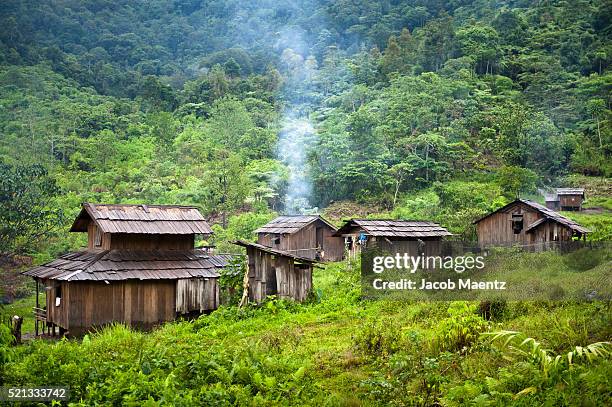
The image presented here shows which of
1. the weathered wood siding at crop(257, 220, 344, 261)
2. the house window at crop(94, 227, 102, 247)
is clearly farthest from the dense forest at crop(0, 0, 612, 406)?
the house window at crop(94, 227, 102, 247)

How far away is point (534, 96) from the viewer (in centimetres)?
6512

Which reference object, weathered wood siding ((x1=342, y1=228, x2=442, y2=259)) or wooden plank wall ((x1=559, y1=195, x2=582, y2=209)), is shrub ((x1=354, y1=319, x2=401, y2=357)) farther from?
wooden plank wall ((x1=559, y1=195, x2=582, y2=209))

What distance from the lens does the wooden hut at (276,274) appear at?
21859mm

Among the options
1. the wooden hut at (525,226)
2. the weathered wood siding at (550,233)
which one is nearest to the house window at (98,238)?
the wooden hut at (525,226)

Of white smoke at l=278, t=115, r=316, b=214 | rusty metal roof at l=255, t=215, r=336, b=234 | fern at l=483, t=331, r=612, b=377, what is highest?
white smoke at l=278, t=115, r=316, b=214

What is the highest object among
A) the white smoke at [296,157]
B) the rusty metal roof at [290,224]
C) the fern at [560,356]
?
the white smoke at [296,157]

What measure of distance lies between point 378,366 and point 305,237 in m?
26.4

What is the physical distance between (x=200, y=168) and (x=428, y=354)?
46.6 meters

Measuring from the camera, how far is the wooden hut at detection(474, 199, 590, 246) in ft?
101

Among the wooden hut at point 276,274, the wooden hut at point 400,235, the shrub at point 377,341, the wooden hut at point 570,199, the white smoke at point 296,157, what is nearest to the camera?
the shrub at point 377,341

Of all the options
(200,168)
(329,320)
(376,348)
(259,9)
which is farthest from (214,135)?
(259,9)

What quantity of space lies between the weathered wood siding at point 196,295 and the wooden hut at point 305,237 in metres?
13.1

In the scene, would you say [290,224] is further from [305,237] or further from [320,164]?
[320,164]

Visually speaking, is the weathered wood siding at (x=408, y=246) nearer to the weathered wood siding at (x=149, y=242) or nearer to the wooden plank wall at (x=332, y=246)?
the weathered wood siding at (x=149, y=242)
